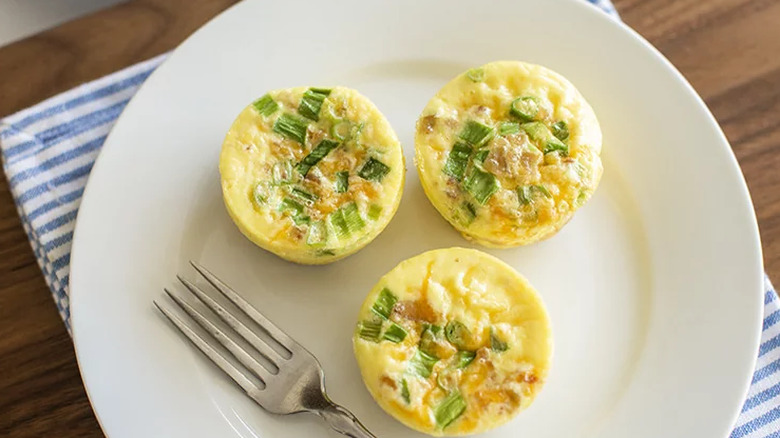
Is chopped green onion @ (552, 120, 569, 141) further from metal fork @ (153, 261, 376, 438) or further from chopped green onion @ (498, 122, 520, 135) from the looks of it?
metal fork @ (153, 261, 376, 438)

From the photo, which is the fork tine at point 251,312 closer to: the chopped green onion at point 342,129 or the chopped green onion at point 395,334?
the chopped green onion at point 395,334

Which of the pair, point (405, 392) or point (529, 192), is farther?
point (529, 192)

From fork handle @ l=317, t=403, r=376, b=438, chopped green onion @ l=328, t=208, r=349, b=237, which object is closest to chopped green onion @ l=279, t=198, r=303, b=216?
chopped green onion @ l=328, t=208, r=349, b=237

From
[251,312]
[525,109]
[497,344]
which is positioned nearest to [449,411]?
[497,344]

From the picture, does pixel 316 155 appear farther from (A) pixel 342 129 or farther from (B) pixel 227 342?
(B) pixel 227 342

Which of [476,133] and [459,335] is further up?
[476,133]

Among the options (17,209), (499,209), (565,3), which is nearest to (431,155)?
(499,209)

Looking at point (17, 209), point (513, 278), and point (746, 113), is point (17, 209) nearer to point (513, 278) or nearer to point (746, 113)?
point (513, 278)
